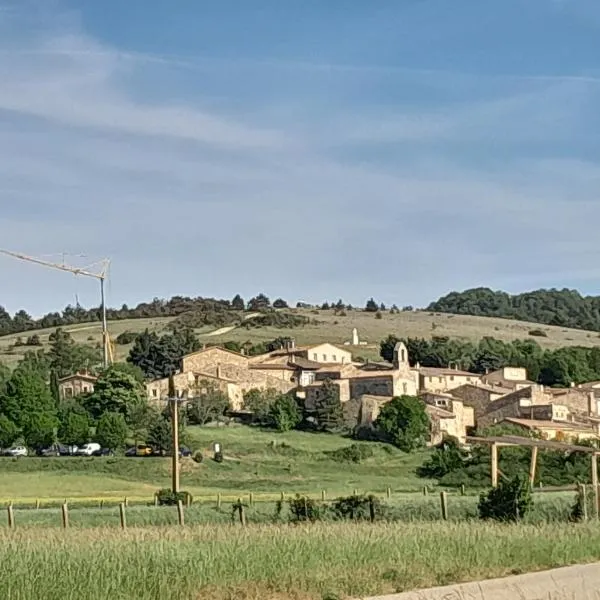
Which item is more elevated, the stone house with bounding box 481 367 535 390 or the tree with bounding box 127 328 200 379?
the tree with bounding box 127 328 200 379

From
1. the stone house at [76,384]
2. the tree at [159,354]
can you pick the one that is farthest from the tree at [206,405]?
the tree at [159,354]

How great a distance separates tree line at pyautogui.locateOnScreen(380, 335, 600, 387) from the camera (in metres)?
120

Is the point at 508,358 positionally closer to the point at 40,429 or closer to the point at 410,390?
the point at 410,390

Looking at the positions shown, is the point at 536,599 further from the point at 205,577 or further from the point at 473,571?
the point at 205,577

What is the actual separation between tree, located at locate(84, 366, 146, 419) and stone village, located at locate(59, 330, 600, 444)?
4832 mm

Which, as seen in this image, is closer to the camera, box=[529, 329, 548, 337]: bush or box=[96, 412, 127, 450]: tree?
box=[96, 412, 127, 450]: tree

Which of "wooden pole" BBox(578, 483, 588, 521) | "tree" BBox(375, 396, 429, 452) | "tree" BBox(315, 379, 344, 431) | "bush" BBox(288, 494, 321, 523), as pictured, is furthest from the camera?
"tree" BBox(315, 379, 344, 431)

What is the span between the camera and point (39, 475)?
65875mm

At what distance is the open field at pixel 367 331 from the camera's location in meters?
146


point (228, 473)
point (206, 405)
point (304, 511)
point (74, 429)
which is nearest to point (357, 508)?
point (304, 511)

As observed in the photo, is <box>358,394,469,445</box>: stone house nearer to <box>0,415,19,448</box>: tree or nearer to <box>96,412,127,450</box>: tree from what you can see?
<box>96,412,127,450</box>: tree

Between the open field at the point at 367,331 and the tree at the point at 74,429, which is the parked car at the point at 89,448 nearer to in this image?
the tree at the point at 74,429

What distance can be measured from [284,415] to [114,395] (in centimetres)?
1322

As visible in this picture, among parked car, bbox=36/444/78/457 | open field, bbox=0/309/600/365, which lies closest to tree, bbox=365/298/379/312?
open field, bbox=0/309/600/365
